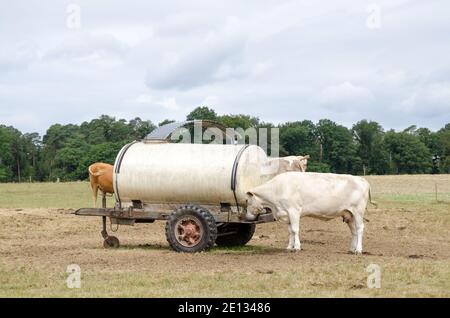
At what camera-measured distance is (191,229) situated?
16.1 meters

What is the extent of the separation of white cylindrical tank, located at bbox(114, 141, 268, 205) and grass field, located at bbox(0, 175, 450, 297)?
4.24ft

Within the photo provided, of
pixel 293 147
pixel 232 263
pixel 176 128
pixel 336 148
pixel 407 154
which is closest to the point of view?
pixel 232 263

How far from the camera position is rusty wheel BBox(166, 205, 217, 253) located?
1594 cm

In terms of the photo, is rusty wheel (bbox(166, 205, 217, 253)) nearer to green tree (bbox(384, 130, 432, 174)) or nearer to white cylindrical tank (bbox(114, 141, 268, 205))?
white cylindrical tank (bbox(114, 141, 268, 205))

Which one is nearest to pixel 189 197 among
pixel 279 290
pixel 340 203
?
pixel 340 203

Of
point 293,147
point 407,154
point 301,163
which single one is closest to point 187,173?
point 301,163

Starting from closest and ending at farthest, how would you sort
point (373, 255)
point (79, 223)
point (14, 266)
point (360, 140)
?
point (14, 266) < point (373, 255) < point (79, 223) < point (360, 140)

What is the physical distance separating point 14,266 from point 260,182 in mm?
5925

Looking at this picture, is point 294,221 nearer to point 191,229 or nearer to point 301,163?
point 191,229

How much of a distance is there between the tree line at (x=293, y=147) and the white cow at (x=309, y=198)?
183 ft

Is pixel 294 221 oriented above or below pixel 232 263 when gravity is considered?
above

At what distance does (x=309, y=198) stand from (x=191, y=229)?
8.80 feet

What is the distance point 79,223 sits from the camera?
981 inches
